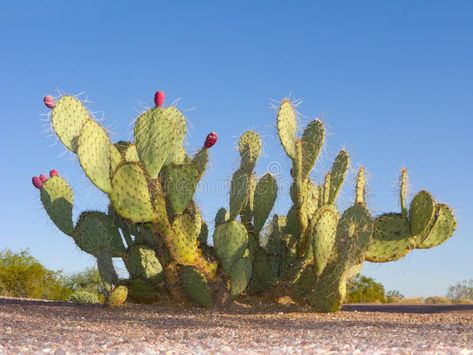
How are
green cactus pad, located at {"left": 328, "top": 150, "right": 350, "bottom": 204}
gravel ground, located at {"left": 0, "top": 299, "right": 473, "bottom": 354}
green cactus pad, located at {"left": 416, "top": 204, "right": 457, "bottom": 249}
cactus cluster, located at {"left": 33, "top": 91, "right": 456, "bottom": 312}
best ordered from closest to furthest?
gravel ground, located at {"left": 0, "top": 299, "right": 473, "bottom": 354}, cactus cluster, located at {"left": 33, "top": 91, "right": 456, "bottom": 312}, green cactus pad, located at {"left": 328, "top": 150, "right": 350, "bottom": 204}, green cactus pad, located at {"left": 416, "top": 204, "right": 457, "bottom": 249}

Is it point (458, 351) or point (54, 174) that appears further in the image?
point (54, 174)

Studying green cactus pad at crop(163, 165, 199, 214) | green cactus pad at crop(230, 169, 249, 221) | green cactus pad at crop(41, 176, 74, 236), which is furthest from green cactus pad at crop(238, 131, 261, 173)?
green cactus pad at crop(41, 176, 74, 236)

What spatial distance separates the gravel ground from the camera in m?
5.16

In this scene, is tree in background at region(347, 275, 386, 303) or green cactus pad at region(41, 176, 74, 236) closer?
green cactus pad at region(41, 176, 74, 236)

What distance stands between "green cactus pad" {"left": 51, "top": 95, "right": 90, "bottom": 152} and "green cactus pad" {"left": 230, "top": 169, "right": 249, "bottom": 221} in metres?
2.37

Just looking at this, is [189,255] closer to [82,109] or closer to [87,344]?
[82,109]

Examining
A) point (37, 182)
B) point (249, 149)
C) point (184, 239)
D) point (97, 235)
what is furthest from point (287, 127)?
point (37, 182)

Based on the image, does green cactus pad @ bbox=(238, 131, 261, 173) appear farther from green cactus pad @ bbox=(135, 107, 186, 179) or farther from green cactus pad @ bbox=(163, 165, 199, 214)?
green cactus pad @ bbox=(135, 107, 186, 179)

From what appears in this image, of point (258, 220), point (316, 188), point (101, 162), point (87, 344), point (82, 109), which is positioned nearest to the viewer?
point (87, 344)

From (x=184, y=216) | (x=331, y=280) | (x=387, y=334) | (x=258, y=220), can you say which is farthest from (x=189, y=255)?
(x=387, y=334)

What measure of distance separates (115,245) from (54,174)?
4.99 ft

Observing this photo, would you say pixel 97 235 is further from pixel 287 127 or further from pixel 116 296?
pixel 287 127

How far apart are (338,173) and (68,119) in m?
4.15

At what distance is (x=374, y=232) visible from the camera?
11195mm
